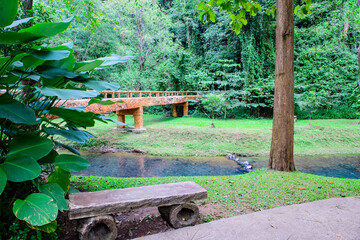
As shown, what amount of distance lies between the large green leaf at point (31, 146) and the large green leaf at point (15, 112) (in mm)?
246

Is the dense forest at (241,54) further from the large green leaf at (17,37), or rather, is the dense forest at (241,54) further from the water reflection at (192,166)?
the large green leaf at (17,37)

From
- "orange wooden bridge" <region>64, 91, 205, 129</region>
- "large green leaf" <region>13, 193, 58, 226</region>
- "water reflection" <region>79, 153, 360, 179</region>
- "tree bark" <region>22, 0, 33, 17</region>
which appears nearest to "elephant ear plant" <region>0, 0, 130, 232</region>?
"large green leaf" <region>13, 193, 58, 226</region>

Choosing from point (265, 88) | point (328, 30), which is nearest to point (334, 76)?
point (328, 30)

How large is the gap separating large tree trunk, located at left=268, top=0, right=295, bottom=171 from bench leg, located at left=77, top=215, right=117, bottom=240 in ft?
11.1

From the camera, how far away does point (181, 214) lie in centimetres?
217

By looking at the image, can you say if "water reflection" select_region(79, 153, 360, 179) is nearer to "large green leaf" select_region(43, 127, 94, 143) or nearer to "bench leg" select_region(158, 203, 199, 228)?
"bench leg" select_region(158, 203, 199, 228)

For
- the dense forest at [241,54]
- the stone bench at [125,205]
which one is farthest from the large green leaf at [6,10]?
the dense forest at [241,54]

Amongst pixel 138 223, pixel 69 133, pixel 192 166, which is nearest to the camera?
pixel 69 133

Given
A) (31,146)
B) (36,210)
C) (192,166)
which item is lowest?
(192,166)

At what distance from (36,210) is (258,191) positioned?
8.55 ft

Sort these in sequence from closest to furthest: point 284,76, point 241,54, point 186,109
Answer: point 284,76, point 241,54, point 186,109

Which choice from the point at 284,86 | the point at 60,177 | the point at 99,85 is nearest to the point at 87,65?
the point at 99,85

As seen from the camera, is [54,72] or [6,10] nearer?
[6,10]

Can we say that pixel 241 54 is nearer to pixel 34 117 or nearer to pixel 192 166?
pixel 192 166
